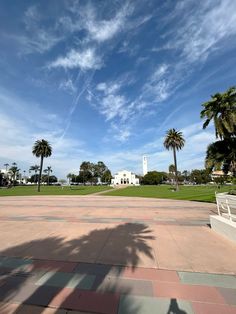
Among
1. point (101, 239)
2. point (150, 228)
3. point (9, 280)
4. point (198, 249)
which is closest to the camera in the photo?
point (9, 280)

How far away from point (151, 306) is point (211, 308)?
0.86 m

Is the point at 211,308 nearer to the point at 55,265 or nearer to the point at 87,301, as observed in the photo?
the point at 87,301

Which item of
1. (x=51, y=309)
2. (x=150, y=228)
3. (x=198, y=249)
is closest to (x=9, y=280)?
(x=51, y=309)

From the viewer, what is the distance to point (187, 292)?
3.67 metres

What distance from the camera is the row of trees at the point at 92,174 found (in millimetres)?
123806

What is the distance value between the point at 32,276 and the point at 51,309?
1349 millimetres

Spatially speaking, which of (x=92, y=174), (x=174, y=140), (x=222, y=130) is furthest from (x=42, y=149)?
(x=92, y=174)

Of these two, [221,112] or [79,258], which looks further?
[221,112]

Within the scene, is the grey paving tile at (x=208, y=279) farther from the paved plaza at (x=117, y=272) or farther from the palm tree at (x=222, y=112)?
the palm tree at (x=222, y=112)

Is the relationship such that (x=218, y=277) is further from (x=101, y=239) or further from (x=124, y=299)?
(x=101, y=239)

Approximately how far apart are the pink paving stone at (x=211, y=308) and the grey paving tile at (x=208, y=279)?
Result: 2.36ft

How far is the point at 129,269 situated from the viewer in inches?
184

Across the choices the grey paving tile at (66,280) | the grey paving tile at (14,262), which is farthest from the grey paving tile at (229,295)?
the grey paving tile at (14,262)

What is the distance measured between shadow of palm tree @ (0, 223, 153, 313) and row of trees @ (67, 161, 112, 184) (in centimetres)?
11763
